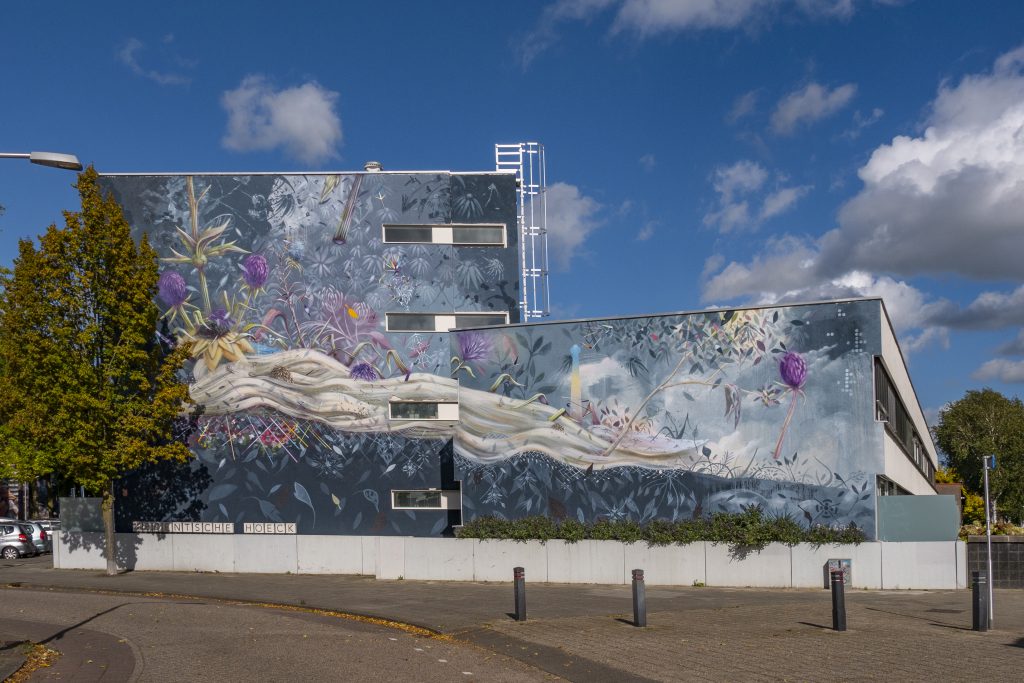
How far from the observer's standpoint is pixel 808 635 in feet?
52.2

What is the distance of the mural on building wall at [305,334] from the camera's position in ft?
104

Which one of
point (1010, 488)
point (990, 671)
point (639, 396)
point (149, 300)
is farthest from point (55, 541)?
point (1010, 488)

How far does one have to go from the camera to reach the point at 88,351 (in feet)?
91.5

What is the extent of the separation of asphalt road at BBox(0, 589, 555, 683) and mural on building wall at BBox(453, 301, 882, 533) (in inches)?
352

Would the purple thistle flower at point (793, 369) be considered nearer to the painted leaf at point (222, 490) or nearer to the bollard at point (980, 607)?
the bollard at point (980, 607)

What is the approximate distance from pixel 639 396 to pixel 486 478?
5054 millimetres

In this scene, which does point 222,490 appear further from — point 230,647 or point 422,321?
point 230,647

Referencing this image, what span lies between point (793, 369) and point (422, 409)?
12.7m

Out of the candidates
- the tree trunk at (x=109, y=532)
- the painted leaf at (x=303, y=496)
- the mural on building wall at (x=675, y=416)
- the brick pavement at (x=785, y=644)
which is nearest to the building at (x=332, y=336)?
the painted leaf at (x=303, y=496)

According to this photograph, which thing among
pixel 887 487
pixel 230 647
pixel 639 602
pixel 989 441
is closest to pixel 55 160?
pixel 230 647

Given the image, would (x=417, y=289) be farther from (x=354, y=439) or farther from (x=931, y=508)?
(x=931, y=508)

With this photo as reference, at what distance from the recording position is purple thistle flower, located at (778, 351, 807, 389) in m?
24.6

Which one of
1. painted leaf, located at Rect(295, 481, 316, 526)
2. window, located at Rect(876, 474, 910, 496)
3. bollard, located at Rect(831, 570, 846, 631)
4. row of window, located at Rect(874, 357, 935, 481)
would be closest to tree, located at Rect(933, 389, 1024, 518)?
row of window, located at Rect(874, 357, 935, 481)

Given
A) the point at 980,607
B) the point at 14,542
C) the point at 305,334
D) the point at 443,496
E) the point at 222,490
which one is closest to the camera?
the point at 980,607
